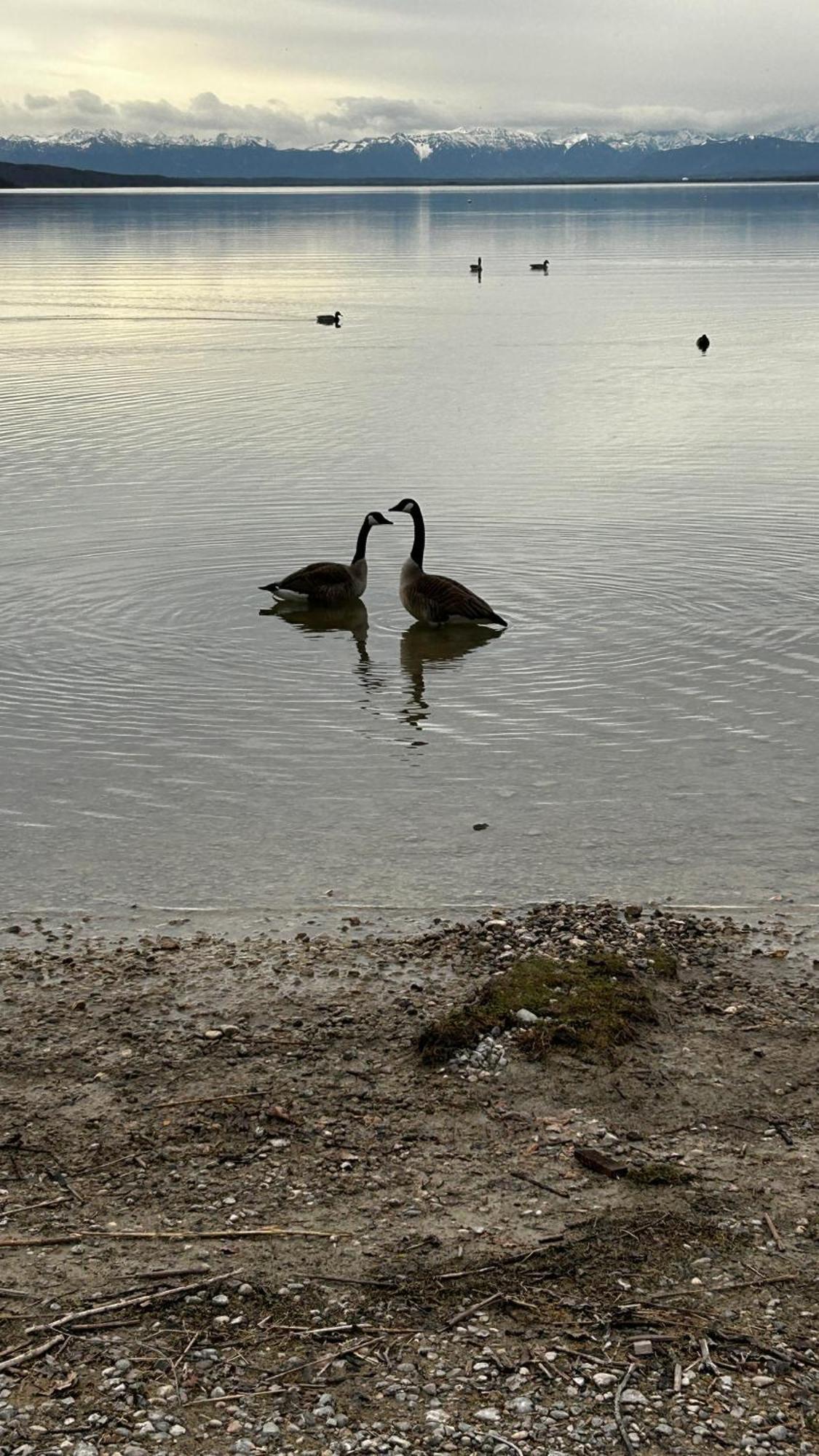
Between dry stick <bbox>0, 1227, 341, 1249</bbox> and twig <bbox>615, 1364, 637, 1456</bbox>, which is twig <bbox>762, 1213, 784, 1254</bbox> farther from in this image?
dry stick <bbox>0, 1227, 341, 1249</bbox>

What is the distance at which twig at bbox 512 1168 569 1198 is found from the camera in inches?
293

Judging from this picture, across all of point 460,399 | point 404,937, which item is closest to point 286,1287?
point 404,937

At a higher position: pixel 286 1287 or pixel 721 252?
pixel 721 252

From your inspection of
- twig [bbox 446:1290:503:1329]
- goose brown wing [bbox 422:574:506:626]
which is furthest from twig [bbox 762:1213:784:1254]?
goose brown wing [bbox 422:574:506:626]

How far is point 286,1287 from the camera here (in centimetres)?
674

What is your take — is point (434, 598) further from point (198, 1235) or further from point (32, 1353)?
point (32, 1353)

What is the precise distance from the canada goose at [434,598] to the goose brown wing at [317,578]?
77cm

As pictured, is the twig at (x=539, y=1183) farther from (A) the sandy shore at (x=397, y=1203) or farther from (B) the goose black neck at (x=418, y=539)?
(B) the goose black neck at (x=418, y=539)

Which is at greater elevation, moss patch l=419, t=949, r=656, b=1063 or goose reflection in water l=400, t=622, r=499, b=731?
goose reflection in water l=400, t=622, r=499, b=731

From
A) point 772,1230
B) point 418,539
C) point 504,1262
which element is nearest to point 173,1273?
point 504,1262

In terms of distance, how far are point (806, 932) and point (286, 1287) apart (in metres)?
5.18

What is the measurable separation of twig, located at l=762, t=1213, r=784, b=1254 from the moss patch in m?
1.74

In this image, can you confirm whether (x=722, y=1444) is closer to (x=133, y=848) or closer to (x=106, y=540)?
(x=133, y=848)

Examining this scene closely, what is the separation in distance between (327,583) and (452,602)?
1.87 meters
